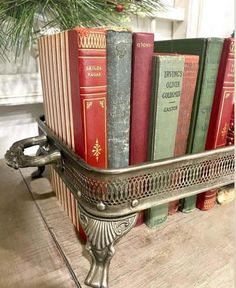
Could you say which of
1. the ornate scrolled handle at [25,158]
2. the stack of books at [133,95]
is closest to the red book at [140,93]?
the stack of books at [133,95]

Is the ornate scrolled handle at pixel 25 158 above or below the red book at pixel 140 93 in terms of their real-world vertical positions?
below

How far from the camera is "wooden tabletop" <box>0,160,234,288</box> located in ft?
1.09

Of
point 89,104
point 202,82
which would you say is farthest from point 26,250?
point 202,82

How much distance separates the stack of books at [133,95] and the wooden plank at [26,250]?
0.22 feet

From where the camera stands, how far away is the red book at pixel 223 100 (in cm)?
38

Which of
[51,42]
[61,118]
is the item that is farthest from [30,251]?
[51,42]

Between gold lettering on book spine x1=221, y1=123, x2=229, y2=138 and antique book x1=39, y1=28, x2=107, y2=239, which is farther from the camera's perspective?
gold lettering on book spine x1=221, y1=123, x2=229, y2=138

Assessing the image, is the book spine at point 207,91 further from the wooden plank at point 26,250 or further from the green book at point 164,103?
the wooden plank at point 26,250

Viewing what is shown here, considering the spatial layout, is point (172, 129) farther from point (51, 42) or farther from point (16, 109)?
point (16, 109)

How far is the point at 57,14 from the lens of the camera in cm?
51

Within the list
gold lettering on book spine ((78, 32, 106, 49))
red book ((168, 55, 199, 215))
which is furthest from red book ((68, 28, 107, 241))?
red book ((168, 55, 199, 215))

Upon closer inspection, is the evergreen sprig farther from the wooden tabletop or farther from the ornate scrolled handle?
the wooden tabletop

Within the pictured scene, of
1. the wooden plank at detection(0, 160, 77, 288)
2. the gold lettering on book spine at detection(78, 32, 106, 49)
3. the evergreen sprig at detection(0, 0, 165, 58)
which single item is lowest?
the wooden plank at detection(0, 160, 77, 288)

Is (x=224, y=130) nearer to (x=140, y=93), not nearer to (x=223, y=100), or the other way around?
(x=223, y=100)
